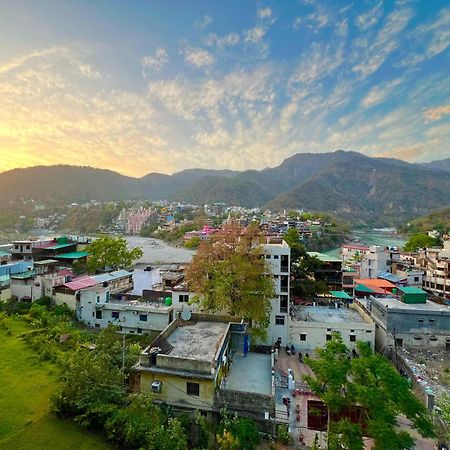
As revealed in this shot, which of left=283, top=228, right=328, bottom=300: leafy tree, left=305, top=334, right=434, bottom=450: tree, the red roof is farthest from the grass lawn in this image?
left=283, top=228, right=328, bottom=300: leafy tree

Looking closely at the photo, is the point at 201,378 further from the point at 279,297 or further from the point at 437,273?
the point at 437,273

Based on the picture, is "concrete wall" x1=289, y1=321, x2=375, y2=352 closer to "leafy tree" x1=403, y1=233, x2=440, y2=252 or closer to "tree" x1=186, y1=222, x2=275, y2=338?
"tree" x1=186, y1=222, x2=275, y2=338

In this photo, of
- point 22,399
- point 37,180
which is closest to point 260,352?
point 22,399

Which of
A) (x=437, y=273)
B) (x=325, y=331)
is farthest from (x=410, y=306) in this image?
(x=437, y=273)

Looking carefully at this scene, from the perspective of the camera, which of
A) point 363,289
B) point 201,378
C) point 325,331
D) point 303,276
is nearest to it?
point 201,378

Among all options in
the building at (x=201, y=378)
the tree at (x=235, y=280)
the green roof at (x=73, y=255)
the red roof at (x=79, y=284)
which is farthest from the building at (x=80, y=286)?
the building at (x=201, y=378)

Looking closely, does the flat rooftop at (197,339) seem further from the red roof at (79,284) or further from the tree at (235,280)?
the red roof at (79,284)
